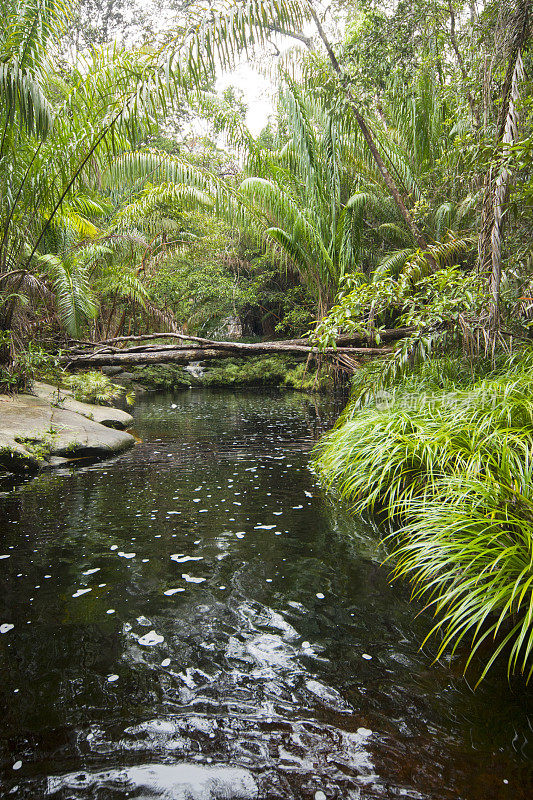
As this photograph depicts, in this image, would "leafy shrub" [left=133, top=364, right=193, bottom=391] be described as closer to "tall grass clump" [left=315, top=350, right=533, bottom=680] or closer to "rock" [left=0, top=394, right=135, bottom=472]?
"rock" [left=0, top=394, right=135, bottom=472]

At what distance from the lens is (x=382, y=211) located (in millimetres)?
11406

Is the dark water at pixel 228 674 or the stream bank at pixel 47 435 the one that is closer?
the dark water at pixel 228 674

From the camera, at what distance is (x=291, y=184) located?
11461 millimetres

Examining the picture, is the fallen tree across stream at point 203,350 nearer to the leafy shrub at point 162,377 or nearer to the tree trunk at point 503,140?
the tree trunk at point 503,140

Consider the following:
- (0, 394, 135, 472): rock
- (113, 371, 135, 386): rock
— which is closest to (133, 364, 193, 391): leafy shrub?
(113, 371, 135, 386): rock

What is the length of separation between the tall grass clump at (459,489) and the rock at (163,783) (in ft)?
3.43

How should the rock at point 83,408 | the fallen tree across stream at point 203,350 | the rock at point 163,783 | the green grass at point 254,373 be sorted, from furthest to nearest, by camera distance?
the green grass at point 254,373 < the rock at point 83,408 < the fallen tree across stream at point 203,350 < the rock at point 163,783

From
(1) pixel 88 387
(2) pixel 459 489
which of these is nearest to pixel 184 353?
(1) pixel 88 387

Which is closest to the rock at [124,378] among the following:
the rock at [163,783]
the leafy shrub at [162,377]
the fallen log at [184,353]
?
the leafy shrub at [162,377]

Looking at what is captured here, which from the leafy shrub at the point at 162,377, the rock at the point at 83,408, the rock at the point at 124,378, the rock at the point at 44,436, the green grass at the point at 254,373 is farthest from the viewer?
the leafy shrub at the point at 162,377

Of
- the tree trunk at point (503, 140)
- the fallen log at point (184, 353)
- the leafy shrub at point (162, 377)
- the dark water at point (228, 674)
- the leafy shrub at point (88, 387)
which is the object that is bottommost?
the dark water at point (228, 674)

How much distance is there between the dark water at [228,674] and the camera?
1691mm

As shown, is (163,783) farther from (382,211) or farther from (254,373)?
(254,373)

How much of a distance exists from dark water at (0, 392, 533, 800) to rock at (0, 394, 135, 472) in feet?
5.07
